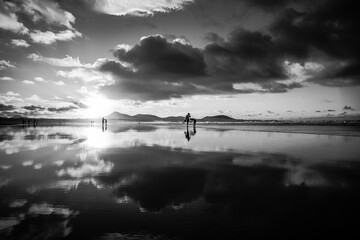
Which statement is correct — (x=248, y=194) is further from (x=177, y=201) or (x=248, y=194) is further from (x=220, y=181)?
(x=177, y=201)

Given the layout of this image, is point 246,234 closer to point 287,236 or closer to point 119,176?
point 287,236

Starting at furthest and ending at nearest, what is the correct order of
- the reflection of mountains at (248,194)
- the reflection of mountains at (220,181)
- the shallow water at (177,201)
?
the reflection of mountains at (220,181)
the reflection of mountains at (248,194)
the shallow water at (177,201)

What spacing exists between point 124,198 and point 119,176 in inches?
141

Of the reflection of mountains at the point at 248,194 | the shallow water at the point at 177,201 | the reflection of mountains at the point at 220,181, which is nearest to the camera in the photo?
the shallow water at the point at 177,201

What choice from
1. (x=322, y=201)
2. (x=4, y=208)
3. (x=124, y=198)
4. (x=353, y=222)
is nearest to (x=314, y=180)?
(x=322, y=201)

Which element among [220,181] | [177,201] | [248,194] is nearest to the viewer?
[177,201]

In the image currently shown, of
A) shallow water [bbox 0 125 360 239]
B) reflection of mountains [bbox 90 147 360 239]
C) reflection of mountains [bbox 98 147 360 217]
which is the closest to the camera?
shallow water [bbox 0 125 360 239]

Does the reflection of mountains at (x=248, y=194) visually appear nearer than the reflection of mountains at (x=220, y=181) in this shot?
Yes

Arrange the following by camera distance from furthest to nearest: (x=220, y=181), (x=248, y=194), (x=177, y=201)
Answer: (x=220, y=181) < (x=248, y=194) < (x=177, y=201)

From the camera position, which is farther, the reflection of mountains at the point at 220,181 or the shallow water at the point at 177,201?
the reflection of mountains at the point at 220,181

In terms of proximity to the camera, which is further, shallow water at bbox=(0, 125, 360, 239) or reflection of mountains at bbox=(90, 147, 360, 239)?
reflection of mountains at bbox=(90, 147, 360, 239)

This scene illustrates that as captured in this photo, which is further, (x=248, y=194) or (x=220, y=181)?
(x=220, y=181)

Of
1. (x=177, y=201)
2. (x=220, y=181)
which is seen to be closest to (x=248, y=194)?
(x=220, y=181)

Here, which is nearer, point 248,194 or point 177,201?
point 177,201
